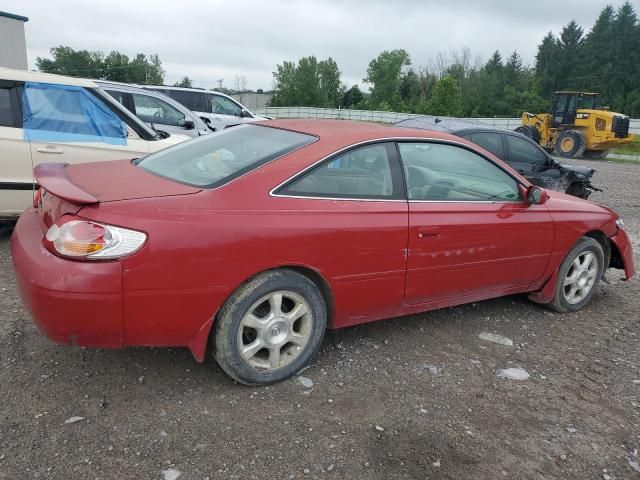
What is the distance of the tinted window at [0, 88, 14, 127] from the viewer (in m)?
4.93

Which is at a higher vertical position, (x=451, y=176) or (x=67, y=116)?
(x=67, y=116)

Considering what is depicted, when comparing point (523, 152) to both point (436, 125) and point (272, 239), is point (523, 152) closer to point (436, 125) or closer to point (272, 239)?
point (436, 125)

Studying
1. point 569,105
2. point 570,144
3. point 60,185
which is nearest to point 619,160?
point 570,144

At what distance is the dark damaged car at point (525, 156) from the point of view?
27.2 feet

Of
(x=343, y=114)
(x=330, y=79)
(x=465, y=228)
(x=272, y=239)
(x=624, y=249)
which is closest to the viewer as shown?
(x=272, y=239)

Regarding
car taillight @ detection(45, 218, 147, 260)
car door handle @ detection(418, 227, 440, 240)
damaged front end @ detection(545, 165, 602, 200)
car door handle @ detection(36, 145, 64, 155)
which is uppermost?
car door handle @ detection(36, 145, 64, 155)

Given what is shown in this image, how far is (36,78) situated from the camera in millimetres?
5180

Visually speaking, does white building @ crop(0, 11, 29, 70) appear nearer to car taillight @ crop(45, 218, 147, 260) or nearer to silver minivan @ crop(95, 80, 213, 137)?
silver minivan @ crop(95, 80, 213, 137)

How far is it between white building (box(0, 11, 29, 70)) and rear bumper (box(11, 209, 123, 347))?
85.4 feet

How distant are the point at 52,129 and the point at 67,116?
21 centimetres

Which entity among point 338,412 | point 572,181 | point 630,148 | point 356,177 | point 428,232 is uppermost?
point 356,177

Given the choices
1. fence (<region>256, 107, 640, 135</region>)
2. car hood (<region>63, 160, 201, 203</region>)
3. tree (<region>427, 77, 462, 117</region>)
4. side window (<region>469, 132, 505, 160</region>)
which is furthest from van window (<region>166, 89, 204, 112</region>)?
tree (<region>427, 77, 462, 117</region>)

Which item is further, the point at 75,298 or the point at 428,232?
the point at 428,232

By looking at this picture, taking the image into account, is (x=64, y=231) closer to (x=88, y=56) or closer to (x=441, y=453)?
(x=441, y=453)
